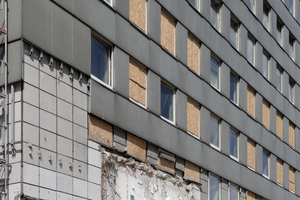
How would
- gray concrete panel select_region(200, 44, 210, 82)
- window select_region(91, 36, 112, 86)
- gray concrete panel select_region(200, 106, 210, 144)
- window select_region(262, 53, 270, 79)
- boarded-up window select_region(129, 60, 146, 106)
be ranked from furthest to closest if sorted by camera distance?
window select_region(262, 53, 270, 79) → gray concrete panel select_region(200, 44, 210, 82) → gray concrete panel select_region(200, 106, 210, 144) → boarded-up window select_region(129, 60, 146, 106) → window select_region(91, 36, 112, 86)

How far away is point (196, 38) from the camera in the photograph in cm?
2527

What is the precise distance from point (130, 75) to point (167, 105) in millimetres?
3029

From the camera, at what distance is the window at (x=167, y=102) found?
72.8 feet

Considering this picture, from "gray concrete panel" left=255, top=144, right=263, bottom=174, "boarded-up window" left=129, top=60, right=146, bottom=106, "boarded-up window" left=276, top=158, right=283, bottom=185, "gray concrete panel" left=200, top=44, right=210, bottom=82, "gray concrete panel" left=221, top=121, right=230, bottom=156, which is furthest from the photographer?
"boarded-up window" left=276, top=158, right=283, bottom=185

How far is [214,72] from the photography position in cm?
2703

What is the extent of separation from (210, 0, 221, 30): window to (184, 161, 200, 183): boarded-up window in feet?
24.1

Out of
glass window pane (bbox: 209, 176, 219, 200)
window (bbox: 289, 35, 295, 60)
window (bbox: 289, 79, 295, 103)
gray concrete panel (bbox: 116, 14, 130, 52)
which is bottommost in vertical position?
glass window pane (bbox: 209, 176, 219, 200)

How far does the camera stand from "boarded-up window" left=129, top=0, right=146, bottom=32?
67.5 feet

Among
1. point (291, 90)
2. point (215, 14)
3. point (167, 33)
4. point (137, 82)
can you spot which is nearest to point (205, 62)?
point (215, 14)

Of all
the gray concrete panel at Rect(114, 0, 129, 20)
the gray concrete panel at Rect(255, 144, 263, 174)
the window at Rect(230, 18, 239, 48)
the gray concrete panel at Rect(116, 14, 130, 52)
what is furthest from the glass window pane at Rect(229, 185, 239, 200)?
the gray concrete panel at Rect(114, 0, 129, 20)

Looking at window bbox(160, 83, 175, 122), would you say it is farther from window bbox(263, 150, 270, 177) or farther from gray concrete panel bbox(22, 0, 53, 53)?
window bbox(263, 150, 270, 177)

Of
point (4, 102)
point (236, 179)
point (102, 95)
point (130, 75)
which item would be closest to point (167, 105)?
point (130, 75)

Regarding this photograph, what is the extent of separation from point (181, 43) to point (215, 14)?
4.81 meters

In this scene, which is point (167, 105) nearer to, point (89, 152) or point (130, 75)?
point (130, 75)
